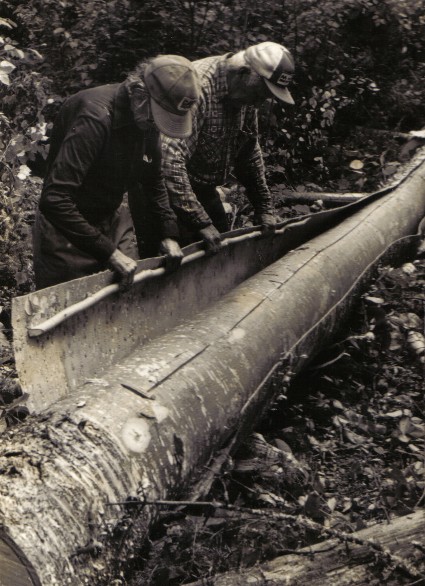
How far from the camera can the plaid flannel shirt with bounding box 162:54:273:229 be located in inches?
174

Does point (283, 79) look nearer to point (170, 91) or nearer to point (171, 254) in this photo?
point (170, 91)

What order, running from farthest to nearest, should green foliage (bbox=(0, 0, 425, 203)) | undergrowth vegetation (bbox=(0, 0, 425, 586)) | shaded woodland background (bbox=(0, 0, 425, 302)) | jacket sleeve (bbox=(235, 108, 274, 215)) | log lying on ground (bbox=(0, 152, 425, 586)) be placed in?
green foliage (bbox=(0, 0, 425, 203)), shaded woodland background (bbox=(0, 0, 425, 302)), jacket sleeve (bbox=(235, 108, 274, 215)), undergrowth vegetation (bbox=(0, 0, 425, 586)), log lying on ground (bbox=(0, 152, 425, 586))

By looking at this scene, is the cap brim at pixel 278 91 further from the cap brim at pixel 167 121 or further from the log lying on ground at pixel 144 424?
the log lying on ground at pixel 144 424

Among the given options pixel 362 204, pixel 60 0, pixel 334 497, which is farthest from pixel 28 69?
pixel 334 497

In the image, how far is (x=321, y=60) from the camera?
8.14 metres

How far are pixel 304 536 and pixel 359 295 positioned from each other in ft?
8.79

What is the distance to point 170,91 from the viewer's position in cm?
373

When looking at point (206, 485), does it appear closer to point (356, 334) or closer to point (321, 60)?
point (356, 334)

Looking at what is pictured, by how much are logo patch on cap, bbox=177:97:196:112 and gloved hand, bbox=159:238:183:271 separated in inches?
29.0

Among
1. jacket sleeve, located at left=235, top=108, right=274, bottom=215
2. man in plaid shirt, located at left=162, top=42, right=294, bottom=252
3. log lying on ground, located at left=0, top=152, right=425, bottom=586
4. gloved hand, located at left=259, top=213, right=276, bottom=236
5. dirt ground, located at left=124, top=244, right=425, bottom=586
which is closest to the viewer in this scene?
log lying on ground, located at left=0, top=152, right=425, bottom=586

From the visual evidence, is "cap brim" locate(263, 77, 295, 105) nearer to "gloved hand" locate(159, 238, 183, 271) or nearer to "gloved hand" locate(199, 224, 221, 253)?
"gloved hand" locate(199, 224, 221, 253)

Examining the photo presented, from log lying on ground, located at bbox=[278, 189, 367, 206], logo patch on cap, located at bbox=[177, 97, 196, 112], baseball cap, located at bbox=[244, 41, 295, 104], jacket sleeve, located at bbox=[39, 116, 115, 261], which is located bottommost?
log lying on ground, located at bbox=[278, 189, 367, 206]

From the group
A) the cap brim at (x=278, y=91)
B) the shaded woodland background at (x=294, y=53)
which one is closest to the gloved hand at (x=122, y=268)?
the cap brim at (x=278, y=91)

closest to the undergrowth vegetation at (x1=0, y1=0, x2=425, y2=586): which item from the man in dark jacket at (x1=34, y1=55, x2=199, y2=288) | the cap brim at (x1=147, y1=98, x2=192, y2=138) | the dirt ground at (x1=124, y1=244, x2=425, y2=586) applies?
the dirt ground at (x1=124, y1=244, x2=425, y2=586)
